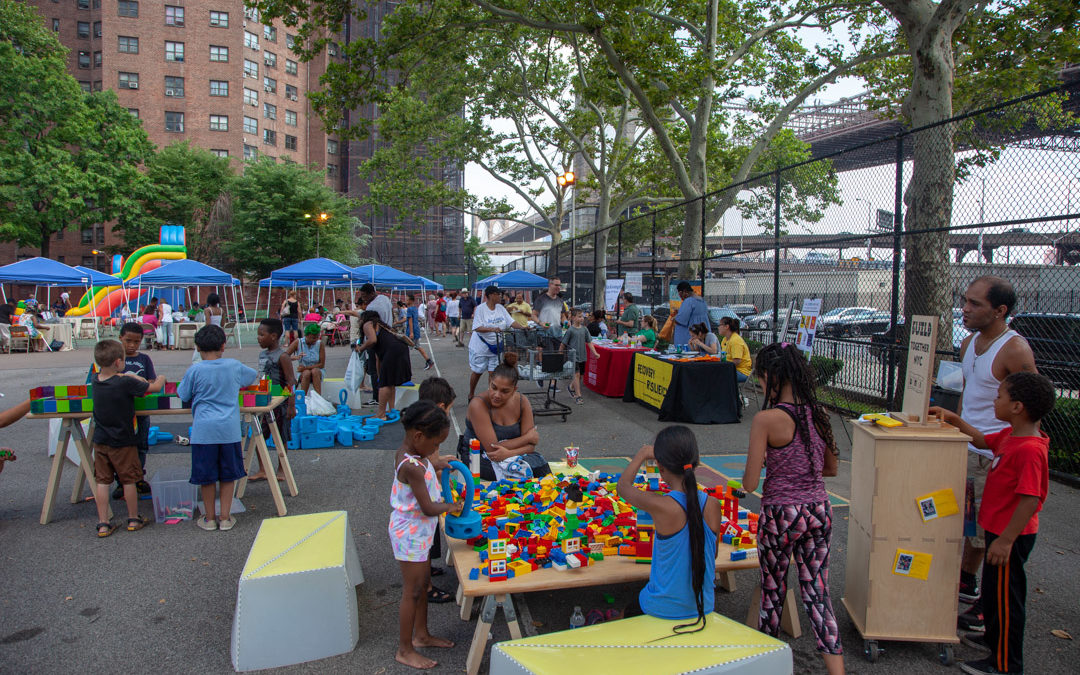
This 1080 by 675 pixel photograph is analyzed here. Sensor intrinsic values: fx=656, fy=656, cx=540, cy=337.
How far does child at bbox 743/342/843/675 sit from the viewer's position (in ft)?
10.3

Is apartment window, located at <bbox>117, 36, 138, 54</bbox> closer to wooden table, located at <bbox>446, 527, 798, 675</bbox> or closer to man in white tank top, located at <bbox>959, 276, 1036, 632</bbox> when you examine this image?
wooden table, located at <bbox>446, 527, 798, 675</bbox>

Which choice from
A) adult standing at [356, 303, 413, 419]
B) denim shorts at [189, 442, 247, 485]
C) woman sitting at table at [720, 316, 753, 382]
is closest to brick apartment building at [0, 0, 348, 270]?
adult standing at [356, 303, 413, 419]

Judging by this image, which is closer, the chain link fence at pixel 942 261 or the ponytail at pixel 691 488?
the ponytail at pixel 691 488

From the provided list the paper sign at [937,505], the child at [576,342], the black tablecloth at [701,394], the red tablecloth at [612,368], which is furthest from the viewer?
the red tablecloth at [612,368]

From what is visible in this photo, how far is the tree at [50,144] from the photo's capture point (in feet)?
121

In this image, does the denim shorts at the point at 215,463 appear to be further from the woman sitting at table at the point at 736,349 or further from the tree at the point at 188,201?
the tree at the point at 188,201

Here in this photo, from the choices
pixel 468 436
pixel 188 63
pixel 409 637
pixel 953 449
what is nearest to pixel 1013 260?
pixel 953 449

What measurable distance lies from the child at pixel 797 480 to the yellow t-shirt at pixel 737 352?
22.1ft

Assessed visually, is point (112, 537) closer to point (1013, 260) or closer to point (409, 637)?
point (409, 637)

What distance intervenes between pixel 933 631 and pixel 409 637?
2.71 metres

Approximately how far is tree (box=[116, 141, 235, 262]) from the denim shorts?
40793 millimetres

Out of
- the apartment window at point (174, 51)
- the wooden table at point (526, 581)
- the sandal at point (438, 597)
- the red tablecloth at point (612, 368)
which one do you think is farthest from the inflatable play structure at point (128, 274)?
the wooden table at point (526, 581)

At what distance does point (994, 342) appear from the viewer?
12.7ft

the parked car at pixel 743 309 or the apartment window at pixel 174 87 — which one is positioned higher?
the apartment window at pixel 174 87
